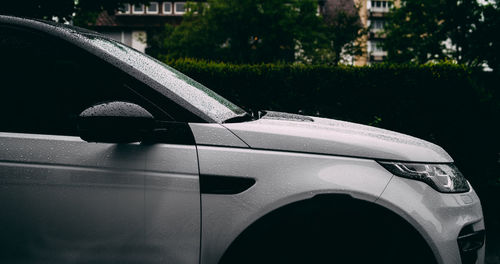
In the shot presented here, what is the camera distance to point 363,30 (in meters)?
31.8

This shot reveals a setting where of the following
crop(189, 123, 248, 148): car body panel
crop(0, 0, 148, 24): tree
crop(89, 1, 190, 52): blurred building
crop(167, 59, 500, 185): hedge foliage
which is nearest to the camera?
crop(189, 123, 248, 148): car body panel

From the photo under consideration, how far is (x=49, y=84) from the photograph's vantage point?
228 cm

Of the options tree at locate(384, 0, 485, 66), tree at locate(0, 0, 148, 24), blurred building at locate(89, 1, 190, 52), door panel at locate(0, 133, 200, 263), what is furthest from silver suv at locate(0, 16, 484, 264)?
blurred building at locate(89, 1, 190, 52)

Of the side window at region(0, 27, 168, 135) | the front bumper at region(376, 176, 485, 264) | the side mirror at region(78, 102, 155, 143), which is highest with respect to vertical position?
the side window at region(0, 27, 168, 135)

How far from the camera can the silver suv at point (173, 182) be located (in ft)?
6.63

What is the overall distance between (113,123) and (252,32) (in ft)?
93.5

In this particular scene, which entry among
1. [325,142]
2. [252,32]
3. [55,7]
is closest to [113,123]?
[325,142]

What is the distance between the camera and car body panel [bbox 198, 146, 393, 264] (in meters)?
2.04

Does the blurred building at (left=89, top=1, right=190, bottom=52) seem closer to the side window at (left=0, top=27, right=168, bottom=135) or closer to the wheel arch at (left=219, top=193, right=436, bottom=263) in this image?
the side window at (left=0, top=27, right=168, bottom=135)

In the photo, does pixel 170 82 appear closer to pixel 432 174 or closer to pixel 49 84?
pixel 49 84

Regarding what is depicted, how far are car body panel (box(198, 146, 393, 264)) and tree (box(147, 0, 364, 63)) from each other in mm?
26364

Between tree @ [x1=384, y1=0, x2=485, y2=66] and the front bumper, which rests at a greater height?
tree @ [x1=384, y1=0, x2=485, y2=66]

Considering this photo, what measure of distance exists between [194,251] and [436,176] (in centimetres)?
131

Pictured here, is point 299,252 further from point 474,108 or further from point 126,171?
point 474,108
